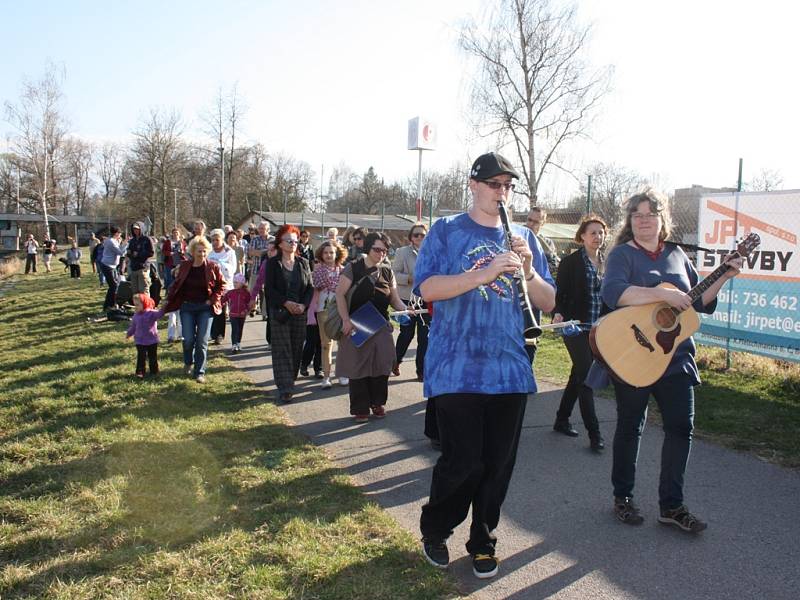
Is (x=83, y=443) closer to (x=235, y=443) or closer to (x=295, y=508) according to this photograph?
(x=235, y=443)

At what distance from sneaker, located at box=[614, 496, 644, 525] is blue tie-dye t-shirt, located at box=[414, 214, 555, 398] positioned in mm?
1368

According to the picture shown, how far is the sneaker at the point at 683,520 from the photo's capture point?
3717mm

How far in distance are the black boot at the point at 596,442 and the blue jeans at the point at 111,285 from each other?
11.1 m

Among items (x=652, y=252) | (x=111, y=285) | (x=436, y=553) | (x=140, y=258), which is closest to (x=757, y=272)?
(x=652, y=252)

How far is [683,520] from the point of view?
12.3 feet

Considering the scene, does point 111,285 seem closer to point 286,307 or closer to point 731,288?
point 286,307

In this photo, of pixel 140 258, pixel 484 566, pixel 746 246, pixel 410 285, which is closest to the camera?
pixel 484 566

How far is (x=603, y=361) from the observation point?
12.1ft

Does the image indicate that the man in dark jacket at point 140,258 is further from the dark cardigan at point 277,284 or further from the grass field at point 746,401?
the grass field at point 746,401

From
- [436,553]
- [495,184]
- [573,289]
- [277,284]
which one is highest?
[495,184]

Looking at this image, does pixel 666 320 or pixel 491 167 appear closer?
pixel 491 167

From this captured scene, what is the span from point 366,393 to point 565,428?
74.9 inches

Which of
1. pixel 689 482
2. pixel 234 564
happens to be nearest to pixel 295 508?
pixel 234 564

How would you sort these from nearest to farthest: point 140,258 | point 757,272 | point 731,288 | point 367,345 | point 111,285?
point 367,345, point 757,272, point 731,288, point 140,258, point 111,285
